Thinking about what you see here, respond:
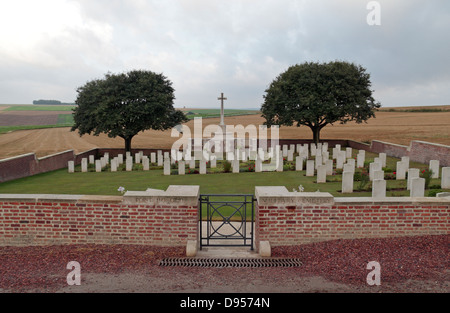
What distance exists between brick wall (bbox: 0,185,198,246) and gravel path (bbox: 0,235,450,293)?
213 millimetres

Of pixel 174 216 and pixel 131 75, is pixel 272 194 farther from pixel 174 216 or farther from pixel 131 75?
pixel 131 75

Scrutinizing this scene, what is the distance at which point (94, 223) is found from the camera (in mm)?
6922

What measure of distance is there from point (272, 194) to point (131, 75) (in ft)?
77.6

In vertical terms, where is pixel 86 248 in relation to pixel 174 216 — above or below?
below

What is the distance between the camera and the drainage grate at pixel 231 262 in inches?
237

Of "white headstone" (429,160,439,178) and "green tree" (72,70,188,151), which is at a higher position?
"green tree" (72,70,188,151)

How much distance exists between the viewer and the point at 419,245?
6.50m

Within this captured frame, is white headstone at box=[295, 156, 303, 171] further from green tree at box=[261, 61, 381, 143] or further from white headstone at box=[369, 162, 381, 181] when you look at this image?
green tree at box=[261, 61, 381, 143]

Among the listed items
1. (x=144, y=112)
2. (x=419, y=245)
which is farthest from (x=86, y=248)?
(x=144, y=112)

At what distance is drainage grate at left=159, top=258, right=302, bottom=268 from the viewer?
6020mm

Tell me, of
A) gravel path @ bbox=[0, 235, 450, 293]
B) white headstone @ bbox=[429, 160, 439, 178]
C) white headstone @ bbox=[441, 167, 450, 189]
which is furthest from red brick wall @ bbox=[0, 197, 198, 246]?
white headstone @ bbox=[429, 160, 439, 178]

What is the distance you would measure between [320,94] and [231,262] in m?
23.9

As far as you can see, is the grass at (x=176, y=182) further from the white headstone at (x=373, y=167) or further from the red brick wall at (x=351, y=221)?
the red brick wall at (x=351, y=221)

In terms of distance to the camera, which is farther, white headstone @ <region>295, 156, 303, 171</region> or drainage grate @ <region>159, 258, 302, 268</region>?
white headstone @ <region>295, 156, 303, 171</region>
